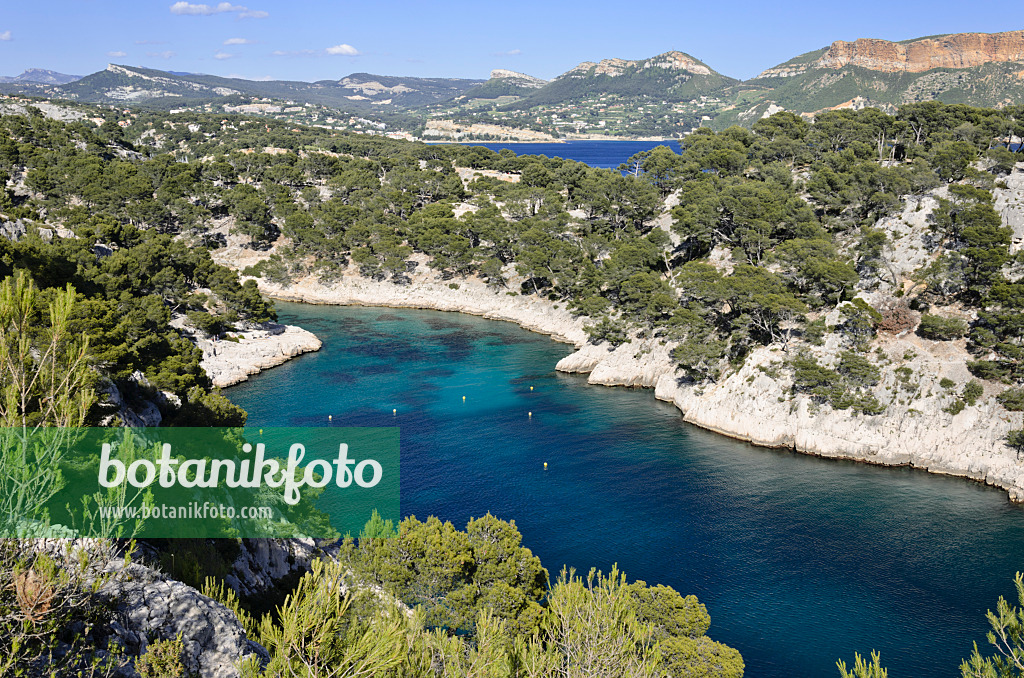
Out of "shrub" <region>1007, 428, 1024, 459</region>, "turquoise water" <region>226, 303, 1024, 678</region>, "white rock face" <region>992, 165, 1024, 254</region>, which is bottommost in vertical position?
"turquoise water" <region>226, 303, 1024, 678</region>

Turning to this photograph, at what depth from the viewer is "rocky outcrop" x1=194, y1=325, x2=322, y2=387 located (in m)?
70.5

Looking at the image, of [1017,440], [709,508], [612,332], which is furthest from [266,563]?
[612,332]

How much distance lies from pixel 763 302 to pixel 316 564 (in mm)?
55808

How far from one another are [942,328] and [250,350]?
6972 cm

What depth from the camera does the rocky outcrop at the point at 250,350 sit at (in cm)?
7050

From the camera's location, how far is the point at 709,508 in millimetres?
45625

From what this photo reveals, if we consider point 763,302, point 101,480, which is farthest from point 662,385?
point 101,480

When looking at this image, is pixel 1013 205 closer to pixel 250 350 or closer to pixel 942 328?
pixel 942 328

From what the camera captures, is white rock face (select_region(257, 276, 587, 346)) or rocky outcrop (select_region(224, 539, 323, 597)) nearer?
rocky outcrop (select_region(224, 539, 323, 597))

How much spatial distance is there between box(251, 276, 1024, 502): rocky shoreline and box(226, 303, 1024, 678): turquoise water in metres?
1.43

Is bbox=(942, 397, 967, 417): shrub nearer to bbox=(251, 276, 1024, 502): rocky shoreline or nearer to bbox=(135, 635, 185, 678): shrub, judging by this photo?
bbox=(251, 276, 1024, 502): rocky shoreline

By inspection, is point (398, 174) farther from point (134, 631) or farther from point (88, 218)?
point (134, 631)

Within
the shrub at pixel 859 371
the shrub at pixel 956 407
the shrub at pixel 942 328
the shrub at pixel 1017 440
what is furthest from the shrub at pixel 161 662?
the shrub at pixel 942 328

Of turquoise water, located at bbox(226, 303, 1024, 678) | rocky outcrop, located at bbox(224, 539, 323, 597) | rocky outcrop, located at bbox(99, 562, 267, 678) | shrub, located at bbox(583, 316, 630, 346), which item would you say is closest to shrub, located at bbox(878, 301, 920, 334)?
turquoise water, located at bbox(226, 303, 1024, 678)
